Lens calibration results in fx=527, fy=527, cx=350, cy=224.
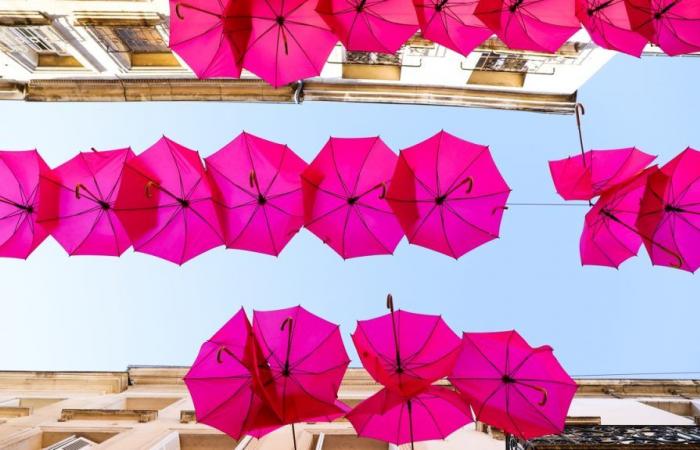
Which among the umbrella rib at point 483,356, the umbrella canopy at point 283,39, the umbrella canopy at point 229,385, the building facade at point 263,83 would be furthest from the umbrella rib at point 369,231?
the building facade at point 263,83

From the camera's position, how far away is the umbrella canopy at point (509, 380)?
23.9 ft

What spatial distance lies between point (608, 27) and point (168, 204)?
7863 millimetres

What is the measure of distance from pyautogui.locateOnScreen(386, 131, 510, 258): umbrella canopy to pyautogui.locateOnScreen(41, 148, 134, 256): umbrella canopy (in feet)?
14.3

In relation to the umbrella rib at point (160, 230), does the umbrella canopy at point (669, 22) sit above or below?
above

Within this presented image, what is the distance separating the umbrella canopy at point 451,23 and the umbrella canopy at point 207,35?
3.00m

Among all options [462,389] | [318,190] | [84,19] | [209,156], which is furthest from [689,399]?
[84,19]

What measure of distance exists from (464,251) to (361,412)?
11.0 feet

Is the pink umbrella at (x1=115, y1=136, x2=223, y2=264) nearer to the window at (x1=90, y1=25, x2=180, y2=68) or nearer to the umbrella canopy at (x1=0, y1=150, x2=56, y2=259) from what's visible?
the umbrella canopy at (x1=0, y1=150, x2=56, y2=259)

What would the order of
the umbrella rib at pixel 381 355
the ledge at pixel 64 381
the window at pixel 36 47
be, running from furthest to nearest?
1. the ledge at pixel 64 381
2. the window at pixel 36 47
3. the umbrella rib at pixel 381 355

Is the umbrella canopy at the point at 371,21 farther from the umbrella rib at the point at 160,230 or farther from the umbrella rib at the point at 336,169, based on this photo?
the umbrella rib at the point at 160,230

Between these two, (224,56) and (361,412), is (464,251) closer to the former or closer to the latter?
(361,412)

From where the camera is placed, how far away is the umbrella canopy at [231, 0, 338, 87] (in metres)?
8.48

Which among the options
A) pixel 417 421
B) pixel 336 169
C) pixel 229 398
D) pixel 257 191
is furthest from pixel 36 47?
pixel 417 421

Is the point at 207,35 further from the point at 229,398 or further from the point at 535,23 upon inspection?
the point at 229,398
